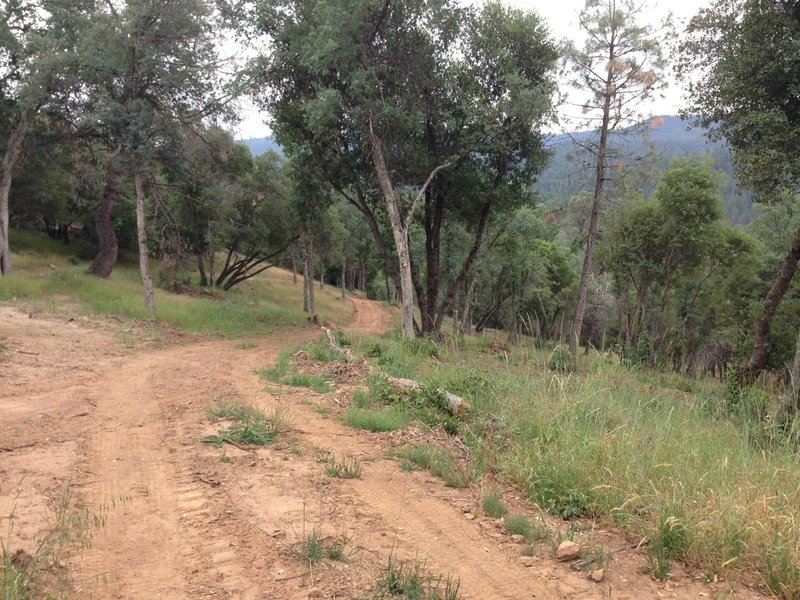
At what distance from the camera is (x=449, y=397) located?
660 centimetres

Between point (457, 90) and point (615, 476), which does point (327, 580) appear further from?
point (457, 90)

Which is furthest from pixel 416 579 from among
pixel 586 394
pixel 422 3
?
pixel 422 3

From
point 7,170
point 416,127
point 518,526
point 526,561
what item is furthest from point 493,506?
point 7,170

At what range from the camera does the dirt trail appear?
3.09 metres

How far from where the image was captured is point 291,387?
8164mm

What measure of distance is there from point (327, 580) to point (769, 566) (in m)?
2.71

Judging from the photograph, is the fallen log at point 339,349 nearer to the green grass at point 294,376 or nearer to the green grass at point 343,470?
the green grass at point 294,376

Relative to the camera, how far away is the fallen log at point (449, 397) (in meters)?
6.32

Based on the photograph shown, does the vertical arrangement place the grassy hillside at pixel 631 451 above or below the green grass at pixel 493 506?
above

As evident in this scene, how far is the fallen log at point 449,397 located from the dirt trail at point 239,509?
0.97 meters

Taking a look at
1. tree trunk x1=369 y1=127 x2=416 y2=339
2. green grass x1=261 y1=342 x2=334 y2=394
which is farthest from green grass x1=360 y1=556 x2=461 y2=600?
tree trunk x1=369 y1=127 x2=416 y2=339

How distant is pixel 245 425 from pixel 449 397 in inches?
97.0

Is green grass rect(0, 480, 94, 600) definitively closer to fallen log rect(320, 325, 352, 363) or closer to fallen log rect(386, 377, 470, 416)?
fallen log rect(386, 377, 470, 416)

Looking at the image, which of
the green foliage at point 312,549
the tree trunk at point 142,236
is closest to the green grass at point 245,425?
the green foliage at point 312,549
